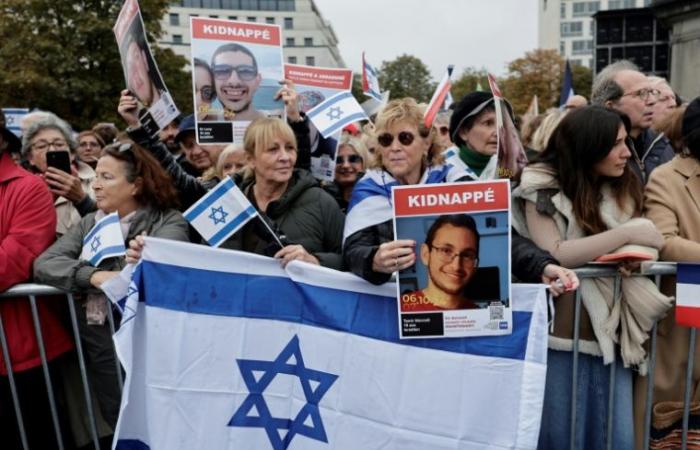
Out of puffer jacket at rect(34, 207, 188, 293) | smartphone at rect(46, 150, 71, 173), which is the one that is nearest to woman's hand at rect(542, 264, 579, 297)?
puffer jacket at rect(34, 207, 188, 293)

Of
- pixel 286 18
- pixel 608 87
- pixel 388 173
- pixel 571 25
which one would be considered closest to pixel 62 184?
pixel 388 173

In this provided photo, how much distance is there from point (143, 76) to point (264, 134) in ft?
2.83

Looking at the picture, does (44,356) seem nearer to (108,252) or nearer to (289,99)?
(108,252)

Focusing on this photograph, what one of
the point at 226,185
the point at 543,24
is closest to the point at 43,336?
the point at 226,185

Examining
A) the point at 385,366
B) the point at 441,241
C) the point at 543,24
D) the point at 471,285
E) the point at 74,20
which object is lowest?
the point at 385,366

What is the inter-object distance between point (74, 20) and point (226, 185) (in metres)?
28.7

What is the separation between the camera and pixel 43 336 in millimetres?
3471

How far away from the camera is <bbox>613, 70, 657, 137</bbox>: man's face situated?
436 cm

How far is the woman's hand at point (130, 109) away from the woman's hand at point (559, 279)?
7.84 feet

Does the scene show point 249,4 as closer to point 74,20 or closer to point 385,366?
point 74,20

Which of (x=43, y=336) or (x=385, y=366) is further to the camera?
(x=43, y=336)

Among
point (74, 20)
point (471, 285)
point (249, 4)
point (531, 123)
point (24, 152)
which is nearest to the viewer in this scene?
point (471, 285)

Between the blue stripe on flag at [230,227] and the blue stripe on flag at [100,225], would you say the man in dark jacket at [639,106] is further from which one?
the blue stripe on flag at [100,225]

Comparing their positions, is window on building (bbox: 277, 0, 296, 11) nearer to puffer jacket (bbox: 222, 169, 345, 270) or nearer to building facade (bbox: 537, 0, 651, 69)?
building facade (bbox: 537, 0, 651, 69)
